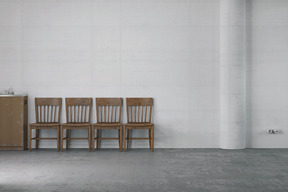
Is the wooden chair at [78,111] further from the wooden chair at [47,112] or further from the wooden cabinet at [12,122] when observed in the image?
the wooden cabinet at [12,122]

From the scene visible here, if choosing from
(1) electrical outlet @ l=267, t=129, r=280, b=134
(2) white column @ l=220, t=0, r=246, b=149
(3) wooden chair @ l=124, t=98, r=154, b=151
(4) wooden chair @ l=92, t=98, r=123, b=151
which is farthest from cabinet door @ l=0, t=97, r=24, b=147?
(1) electrical outlet @ l=267, t=129, r=280, b=134

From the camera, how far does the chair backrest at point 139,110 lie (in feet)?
22.5

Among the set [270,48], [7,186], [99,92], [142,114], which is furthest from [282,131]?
[7,186]

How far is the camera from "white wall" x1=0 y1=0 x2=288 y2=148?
23.0ft

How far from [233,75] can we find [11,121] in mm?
4859

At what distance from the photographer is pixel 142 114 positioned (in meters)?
6.93

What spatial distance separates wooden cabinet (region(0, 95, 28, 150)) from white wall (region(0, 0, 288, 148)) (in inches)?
16.1

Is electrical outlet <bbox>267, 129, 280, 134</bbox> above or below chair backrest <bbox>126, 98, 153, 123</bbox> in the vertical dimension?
below

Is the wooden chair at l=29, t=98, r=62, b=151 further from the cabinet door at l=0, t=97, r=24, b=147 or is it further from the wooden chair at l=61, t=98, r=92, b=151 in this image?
the cabinet door at l=0, t=97, r=24, b=147

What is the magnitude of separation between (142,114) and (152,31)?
1870 mm

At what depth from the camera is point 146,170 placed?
4.90m

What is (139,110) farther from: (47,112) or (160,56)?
(47,112)

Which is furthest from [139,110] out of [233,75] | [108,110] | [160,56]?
[233,75]

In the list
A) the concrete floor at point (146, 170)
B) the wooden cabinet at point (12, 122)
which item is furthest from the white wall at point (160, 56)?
the concrete floor at point (146, 170)
